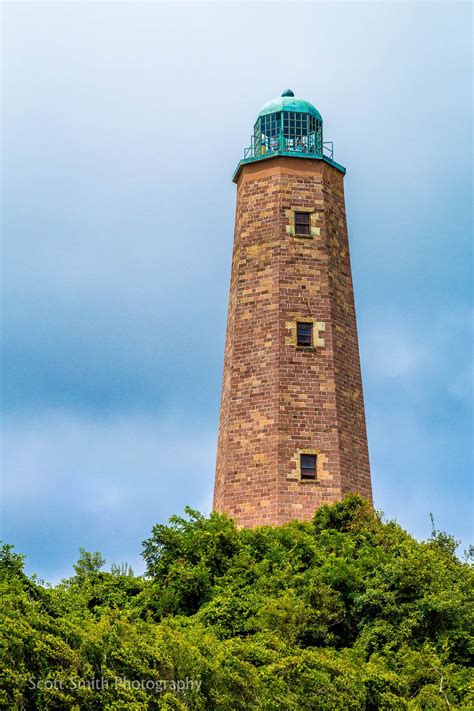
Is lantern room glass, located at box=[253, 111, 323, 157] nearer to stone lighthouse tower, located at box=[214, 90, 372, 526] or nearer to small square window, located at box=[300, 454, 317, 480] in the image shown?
stone lighthouse tower, located at box=[214, 90, 372, 526]

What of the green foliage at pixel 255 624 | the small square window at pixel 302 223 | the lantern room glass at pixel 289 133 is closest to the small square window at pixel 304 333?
the small square window at pixel 302 223

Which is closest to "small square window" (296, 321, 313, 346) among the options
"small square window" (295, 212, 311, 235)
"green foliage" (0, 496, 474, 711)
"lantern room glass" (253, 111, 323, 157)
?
"small square window" (295, 212, 311, 235)

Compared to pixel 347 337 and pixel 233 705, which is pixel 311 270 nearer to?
pixel 347 337

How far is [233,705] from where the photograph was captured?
888 inches

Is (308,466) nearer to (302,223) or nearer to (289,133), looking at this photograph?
(302,223)

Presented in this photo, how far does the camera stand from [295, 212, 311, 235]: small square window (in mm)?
40906

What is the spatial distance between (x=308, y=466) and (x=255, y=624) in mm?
9255

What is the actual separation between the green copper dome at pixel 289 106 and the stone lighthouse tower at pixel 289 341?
5cm

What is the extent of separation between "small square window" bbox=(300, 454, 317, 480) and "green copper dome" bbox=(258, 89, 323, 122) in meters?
12.2

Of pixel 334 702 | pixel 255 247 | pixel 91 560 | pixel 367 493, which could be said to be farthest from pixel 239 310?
pixel 334 702

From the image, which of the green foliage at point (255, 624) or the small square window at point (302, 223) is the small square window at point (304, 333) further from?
the green foliage at point (255, 624)

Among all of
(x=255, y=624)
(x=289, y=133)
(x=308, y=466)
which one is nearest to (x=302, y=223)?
(x=289, y=133)

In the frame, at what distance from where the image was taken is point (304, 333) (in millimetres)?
39531

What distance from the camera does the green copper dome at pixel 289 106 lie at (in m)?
43.0
